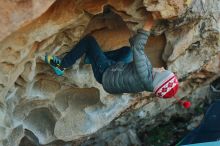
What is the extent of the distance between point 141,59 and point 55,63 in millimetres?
804

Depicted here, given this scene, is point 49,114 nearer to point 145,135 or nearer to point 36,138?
point 36,138

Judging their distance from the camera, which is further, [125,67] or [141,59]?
[125,67]

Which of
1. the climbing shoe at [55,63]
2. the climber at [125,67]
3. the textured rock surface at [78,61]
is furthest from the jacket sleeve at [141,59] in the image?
the climbing shoe at [55,63]

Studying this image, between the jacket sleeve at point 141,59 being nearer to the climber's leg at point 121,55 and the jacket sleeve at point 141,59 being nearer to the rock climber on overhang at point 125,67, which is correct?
the rock climber on overhang at point 125,67

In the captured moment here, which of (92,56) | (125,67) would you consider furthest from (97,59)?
(125,67)

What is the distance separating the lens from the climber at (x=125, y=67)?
360cm

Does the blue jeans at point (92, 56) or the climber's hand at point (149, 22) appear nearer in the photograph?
the climber's hand at point (149, 22)

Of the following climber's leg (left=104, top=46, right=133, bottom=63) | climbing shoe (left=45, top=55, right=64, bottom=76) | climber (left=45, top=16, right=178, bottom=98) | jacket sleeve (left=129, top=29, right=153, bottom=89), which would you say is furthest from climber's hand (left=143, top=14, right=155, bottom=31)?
climbing shoe (left=45, top=55, right=64, bottom=76)

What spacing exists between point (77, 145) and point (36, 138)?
2.43 feet

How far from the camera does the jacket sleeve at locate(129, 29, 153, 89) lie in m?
3.61

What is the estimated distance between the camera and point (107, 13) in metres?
4.25

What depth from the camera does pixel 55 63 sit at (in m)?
3.98

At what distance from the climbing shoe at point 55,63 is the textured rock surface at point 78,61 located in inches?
2.8

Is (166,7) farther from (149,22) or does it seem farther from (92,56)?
(92,56)
